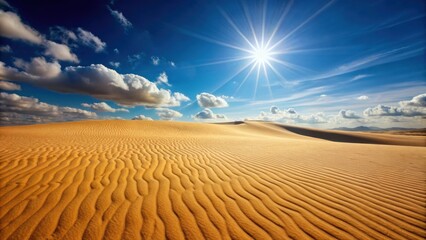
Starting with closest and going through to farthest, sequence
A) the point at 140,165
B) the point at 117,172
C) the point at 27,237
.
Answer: the point at 27,237, the point at 117,172, the point at 140,165

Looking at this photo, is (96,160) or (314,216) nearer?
(314,216)

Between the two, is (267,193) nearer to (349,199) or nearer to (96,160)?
(349,199)

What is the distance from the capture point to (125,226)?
90.7 inches

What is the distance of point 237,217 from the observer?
2527 mm

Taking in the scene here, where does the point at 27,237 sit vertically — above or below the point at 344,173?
below

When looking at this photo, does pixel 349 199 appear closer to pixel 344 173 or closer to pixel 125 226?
pixel 344 173

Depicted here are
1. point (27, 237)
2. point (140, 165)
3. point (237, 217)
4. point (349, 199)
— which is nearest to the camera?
point (27, 237)

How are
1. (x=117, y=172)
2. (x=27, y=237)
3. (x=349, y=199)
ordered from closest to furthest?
(x=27, y=237) → (x=349, y=199) → (x=117, y=172)

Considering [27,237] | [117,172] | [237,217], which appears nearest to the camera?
[27,237]

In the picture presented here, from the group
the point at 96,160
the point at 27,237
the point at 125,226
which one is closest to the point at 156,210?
the point at 125,226

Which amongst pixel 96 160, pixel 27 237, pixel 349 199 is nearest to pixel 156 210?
pixel 27 237

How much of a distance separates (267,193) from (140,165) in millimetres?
3516

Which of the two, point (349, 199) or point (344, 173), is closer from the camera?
point (349, 199)

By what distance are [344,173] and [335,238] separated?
296cm
